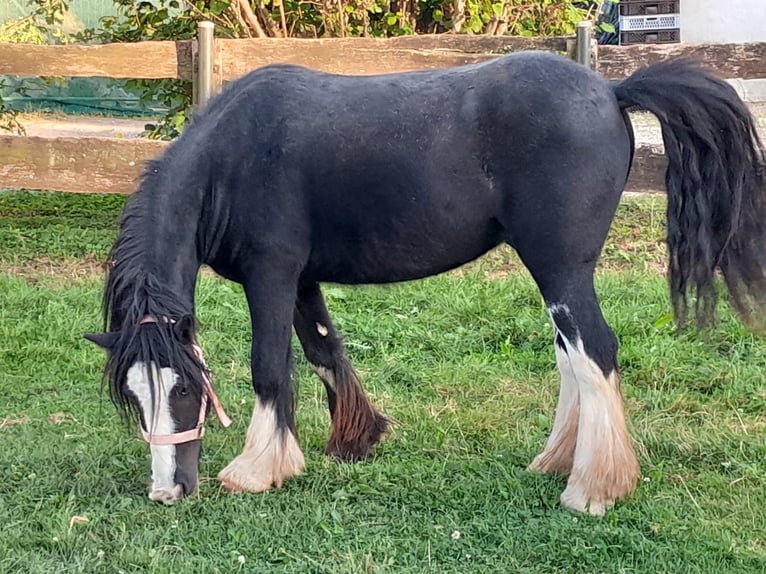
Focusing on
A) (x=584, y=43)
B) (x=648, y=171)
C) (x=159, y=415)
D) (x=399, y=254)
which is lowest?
(x=159, y=415)

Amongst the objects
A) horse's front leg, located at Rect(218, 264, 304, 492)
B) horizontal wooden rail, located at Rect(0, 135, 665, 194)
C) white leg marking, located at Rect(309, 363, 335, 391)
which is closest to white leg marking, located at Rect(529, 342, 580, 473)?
white leg marking, located at Rect(309, 363, 335, 391)

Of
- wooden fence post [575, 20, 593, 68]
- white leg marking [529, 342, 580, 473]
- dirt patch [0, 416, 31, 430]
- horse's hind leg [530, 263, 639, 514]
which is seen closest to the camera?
horse's hind leg [530, 263, 639, 514]

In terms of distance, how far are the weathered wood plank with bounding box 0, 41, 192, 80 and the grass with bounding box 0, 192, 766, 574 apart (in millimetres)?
1505

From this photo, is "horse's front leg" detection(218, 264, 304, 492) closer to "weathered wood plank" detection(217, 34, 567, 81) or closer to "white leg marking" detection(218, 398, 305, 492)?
"white leg marking" detection(218, 398, 305, 492)

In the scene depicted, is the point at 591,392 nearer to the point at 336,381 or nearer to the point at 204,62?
the point at 336,381

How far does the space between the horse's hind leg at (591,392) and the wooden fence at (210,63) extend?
10.3 ft

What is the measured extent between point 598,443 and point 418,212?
1.09 meters

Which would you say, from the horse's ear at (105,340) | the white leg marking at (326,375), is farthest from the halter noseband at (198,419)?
the white leg marking at (326,375)

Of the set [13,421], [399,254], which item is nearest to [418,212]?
[399,254]

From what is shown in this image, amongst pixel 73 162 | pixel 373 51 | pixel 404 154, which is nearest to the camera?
pixel 404 154

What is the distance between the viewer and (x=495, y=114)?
356cm

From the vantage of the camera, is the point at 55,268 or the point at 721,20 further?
the point at 721,20

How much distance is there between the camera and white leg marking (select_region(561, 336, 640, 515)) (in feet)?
11.5

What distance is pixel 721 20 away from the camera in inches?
643
